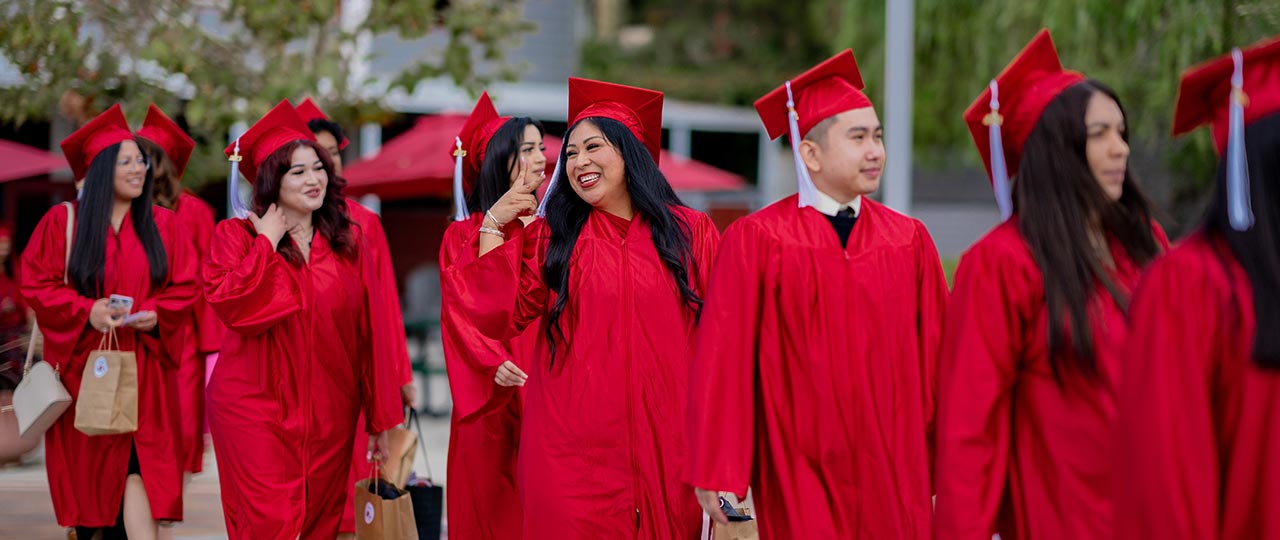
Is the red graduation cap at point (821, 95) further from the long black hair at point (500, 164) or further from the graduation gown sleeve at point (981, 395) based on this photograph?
the long black hair at point (500, 164)

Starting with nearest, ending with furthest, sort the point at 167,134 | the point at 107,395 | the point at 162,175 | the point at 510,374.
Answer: the point at 510,374
the point at 107,395
the point at 162,175
the point at 167,134

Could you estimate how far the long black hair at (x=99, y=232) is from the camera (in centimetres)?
686

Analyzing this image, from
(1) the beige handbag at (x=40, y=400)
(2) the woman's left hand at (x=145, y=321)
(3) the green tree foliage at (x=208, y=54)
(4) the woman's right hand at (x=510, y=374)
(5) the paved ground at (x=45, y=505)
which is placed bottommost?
(5) the paved ground at (x=45, y=505)

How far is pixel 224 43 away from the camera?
1138cm

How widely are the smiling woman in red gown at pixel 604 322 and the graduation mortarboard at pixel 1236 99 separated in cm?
225

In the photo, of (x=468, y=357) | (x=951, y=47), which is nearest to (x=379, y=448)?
(x=468, y=357)

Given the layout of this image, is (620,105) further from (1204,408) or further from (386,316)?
(1204,408)

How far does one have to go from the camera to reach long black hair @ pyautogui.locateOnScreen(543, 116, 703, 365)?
17.0ft

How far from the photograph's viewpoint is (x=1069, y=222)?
11.6 feet

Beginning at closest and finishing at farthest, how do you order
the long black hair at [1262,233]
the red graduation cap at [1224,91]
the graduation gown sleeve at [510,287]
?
the long black hair at [1262,233] → the red graduation cap at [1224,91] → the graduation gown sleeve at [510,287]

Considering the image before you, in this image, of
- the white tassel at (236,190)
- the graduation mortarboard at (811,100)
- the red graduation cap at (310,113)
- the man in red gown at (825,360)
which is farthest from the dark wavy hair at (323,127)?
the man in red gown at (825,360)

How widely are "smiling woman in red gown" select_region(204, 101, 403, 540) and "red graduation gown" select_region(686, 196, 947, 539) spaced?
237 cm

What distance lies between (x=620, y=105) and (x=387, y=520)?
2008 millimetres

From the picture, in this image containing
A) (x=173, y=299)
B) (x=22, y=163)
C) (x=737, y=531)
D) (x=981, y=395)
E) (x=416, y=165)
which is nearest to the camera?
(x=981, y=395)
